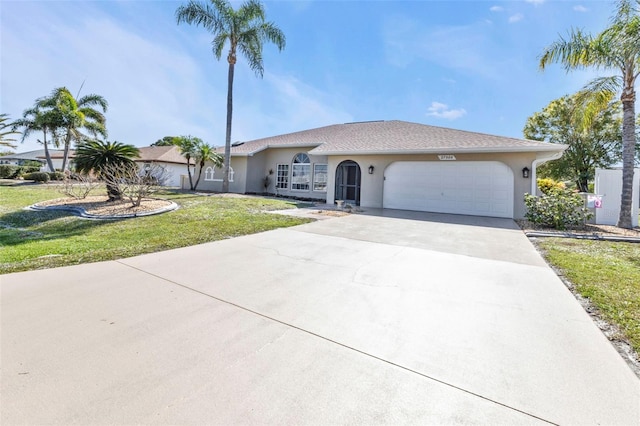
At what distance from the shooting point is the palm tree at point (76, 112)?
2348 cm

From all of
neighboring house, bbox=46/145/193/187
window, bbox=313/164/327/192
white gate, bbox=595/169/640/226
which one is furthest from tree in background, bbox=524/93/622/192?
neighboring house, bbox=46/145/193/187

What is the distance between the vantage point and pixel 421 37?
41.8 ft

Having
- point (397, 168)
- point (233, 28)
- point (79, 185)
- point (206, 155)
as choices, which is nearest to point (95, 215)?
point (79, 185)

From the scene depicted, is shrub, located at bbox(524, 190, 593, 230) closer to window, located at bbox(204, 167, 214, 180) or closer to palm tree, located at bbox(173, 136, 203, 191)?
palm tree, located at bbox(173, 136, 203, 191)

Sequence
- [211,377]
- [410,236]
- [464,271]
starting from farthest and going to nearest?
[410,236]
[464,271]
[211,377]

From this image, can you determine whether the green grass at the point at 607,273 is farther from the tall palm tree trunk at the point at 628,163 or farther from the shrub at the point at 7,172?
the shrub at the point at 7,172

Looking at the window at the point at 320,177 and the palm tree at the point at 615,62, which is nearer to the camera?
the palm tree at the point at 615,62

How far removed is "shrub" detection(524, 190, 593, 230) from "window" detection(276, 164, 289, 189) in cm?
1320

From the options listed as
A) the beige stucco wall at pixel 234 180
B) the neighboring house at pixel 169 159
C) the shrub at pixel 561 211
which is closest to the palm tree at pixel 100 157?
the beige stucco wall at pixel 234 180

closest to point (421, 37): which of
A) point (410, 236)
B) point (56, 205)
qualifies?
point (410, 236)

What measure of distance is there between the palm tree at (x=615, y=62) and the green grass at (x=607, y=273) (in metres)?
4.26

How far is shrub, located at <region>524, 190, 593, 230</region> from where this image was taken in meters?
9.27

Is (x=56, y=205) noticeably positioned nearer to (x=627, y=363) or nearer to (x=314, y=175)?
(x=314, y=175)

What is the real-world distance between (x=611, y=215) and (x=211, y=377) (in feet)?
47.8
